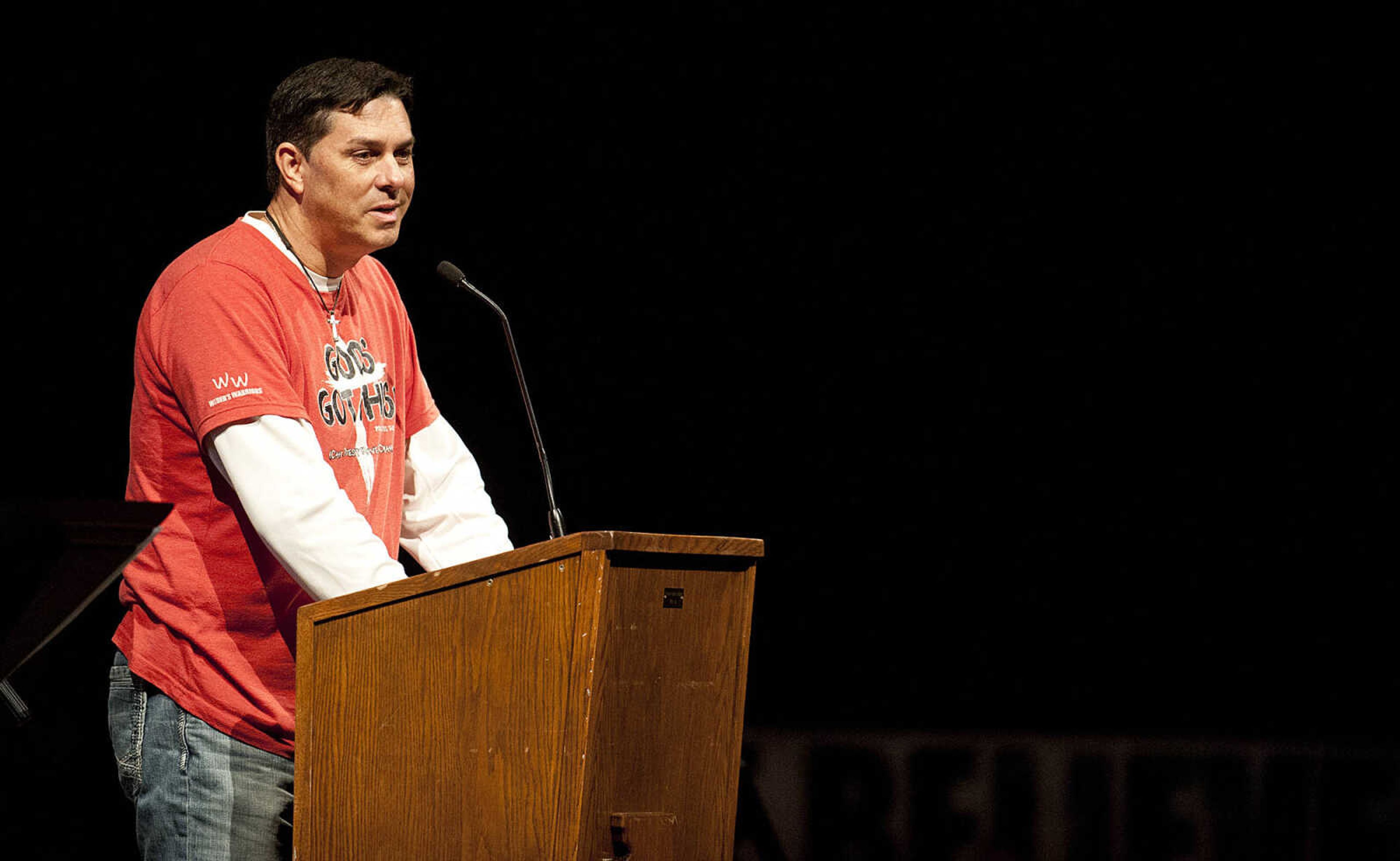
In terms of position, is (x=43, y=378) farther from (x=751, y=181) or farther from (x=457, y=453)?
(x=751, y=181)

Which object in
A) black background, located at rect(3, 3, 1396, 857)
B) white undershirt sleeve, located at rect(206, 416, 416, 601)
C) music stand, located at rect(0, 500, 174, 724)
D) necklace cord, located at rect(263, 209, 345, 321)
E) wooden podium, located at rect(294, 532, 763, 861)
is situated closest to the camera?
music stand, located at rect(0, 500, 174, 724)

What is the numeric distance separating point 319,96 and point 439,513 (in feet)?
2.06

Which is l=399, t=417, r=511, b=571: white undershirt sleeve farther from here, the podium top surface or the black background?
the black background

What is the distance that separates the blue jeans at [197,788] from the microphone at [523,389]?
476 mm

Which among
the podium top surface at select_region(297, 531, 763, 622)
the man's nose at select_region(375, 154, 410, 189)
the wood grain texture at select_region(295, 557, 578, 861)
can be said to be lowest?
the wood grain texture at select_region(295, 557, 578, 861)

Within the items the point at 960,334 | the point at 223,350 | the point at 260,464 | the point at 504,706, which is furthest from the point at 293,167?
the point at 960,334

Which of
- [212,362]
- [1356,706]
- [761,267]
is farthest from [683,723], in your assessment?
[1356,706]

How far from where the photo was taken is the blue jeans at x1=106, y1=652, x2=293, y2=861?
5.77 ft

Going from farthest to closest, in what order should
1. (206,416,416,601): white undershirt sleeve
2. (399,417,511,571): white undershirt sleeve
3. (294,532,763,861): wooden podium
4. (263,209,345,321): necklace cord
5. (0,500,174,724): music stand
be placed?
(399,417,511,571): white undershirt sleeve → (263,209,345,321): necklace cord → (206,416,416,601): white undershirt sleeve → (294,532,763,861): wooden podium → (0,500,174,724): music stand

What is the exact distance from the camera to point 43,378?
3.26m

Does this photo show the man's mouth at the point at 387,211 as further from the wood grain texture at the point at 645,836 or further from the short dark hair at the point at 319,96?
the wood grain texture at the point at 645,836

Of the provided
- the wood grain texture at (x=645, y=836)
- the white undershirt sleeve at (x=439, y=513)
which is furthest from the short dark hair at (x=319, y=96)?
the wood grain texture at (x=645, y=836)

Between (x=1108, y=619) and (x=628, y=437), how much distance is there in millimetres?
1489

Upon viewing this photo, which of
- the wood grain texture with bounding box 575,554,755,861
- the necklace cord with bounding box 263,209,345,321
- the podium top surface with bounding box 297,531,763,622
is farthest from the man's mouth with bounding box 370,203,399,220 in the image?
the wood grain texture with bounding box 575,554,755,861
